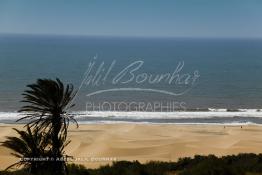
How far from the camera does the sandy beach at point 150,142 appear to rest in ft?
82.5

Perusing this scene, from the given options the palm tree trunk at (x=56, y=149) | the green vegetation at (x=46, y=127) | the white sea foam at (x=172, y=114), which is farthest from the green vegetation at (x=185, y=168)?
the white sea foam at (x=172, y=114)

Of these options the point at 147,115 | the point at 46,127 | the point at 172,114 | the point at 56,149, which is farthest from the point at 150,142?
the point at 46,127

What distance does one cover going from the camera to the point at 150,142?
29.0m

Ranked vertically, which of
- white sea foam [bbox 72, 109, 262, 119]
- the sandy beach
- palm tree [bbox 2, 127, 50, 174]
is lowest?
the sandy beach

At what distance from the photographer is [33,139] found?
13.6 metres

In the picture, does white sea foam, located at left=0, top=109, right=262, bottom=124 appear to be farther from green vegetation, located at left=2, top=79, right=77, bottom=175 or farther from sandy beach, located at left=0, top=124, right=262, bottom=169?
green vegetation, located at left=2, top=79, right=77, bottom=175

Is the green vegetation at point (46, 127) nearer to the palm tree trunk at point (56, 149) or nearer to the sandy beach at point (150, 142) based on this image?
the palm tree trunk at point (56, 149)

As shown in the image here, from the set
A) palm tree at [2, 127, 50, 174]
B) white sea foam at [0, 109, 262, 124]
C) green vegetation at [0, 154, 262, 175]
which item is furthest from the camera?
white sea foam at [0, 109, 262, 124]

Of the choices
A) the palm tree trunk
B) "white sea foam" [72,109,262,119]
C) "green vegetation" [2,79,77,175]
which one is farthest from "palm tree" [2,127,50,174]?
"white sea foam" [72,109,262,119]

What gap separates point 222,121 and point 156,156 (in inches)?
580

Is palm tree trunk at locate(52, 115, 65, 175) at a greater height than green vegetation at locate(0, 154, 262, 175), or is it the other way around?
palm tree trunk at locate(52, 115, 65, 175)

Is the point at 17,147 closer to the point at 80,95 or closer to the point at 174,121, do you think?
the point at 174,121

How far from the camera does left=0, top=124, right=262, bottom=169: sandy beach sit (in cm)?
2514

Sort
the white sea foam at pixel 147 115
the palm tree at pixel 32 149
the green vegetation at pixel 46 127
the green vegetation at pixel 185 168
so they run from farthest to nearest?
the white sea foam at pixel 147 115, the green vegetation at pixel 185 168, the palm tree at pixel 32 149, the green vegetation at pixel 46 127
